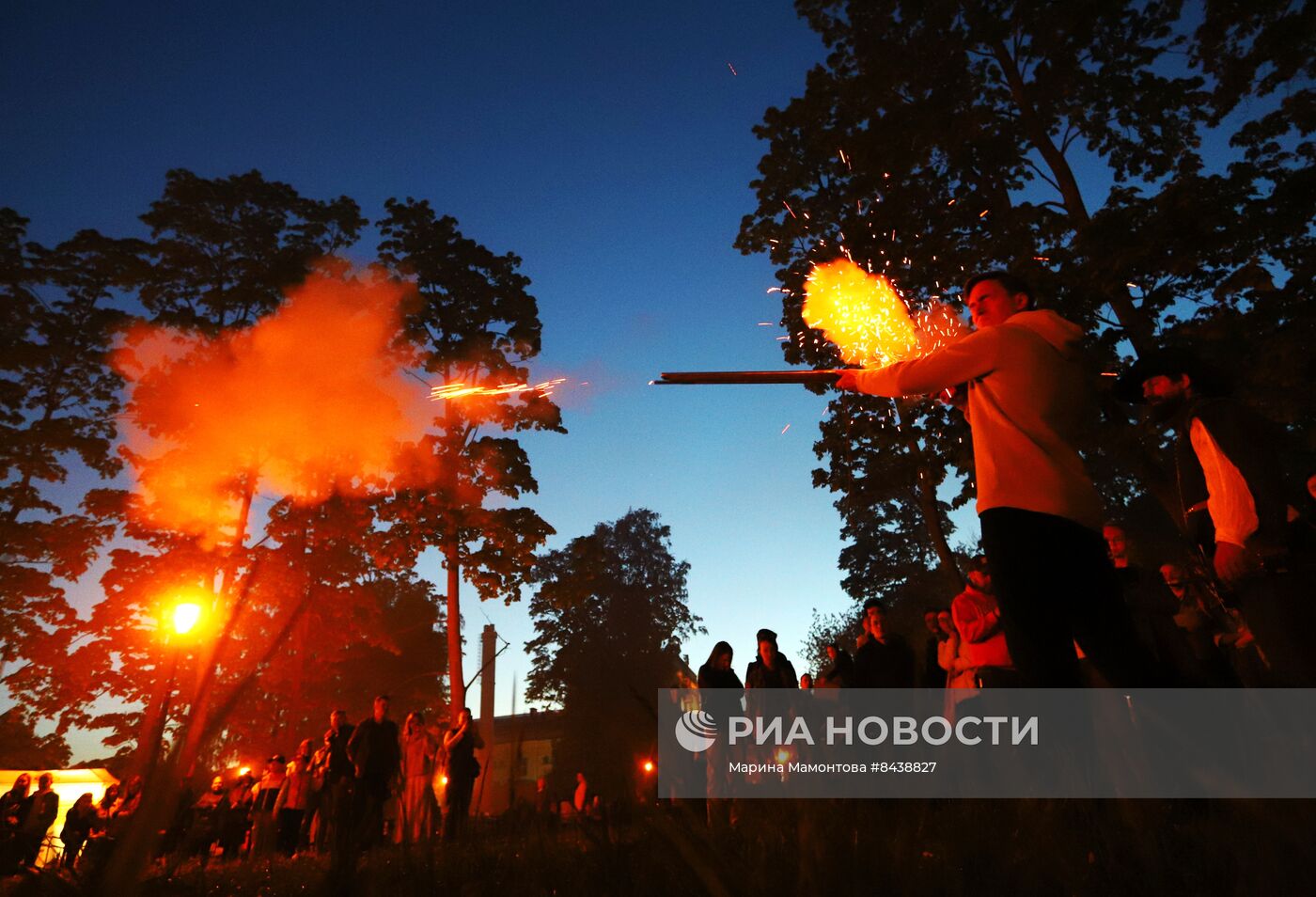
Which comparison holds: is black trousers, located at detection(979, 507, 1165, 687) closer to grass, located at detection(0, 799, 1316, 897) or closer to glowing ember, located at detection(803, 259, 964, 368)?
grass, located at detection(0, 799, 1316, 897)

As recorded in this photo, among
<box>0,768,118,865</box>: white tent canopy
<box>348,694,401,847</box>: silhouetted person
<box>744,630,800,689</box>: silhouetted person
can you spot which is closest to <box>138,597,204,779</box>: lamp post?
<box>0,768,118,865</box>: white tent canopy

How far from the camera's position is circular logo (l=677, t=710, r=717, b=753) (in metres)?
7.29

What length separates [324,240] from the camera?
73.0 feet

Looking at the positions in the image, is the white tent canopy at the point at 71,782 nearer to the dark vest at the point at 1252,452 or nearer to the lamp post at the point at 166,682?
Answer: the lamp post at the point at 166,682

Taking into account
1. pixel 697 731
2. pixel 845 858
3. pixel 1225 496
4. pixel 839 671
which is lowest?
pixel 845 858

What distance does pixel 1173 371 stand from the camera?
3682 millimetres

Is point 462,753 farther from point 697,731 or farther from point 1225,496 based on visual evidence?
point 1225,496

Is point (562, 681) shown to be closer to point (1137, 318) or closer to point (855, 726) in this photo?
point (1137, 318)

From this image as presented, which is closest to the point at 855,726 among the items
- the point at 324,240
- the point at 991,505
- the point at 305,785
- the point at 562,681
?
the point at 991,505

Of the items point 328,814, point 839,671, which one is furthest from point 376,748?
point 328,814

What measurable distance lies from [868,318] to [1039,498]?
1259 cm

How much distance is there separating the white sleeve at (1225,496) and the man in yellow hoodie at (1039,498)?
72 centimetres

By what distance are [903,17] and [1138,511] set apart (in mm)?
32581

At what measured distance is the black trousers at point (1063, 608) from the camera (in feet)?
9.49
